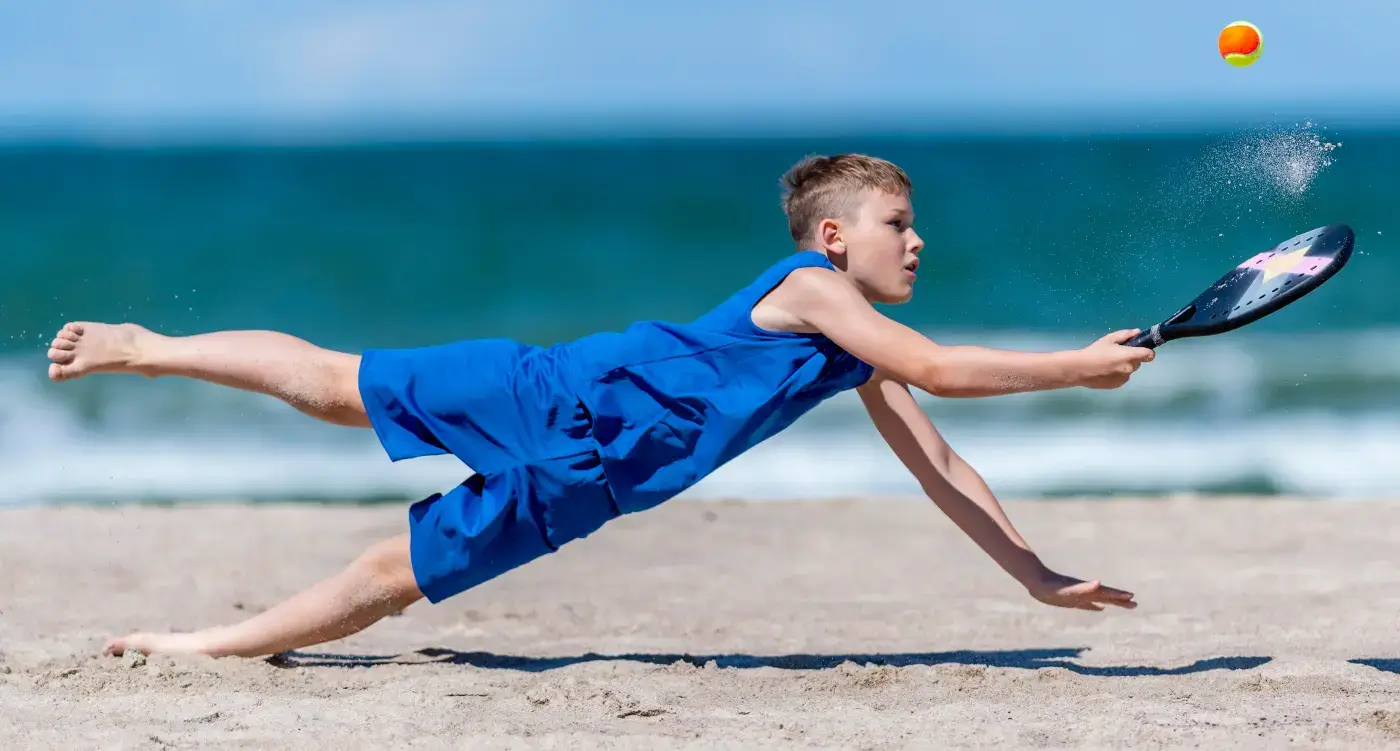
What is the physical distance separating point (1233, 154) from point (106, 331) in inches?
122

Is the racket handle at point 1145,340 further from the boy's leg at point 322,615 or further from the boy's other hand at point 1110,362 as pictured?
the boy's leg at point 322,615

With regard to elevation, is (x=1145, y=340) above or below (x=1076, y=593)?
above

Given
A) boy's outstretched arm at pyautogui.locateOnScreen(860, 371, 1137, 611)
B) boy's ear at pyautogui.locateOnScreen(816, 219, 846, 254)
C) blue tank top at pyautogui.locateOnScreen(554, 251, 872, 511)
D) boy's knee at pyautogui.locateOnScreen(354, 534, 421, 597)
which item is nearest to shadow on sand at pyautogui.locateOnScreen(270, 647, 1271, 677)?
boy's outstretched arm at pyautogui.locateOnScreen(860, 371, 1137, 611)

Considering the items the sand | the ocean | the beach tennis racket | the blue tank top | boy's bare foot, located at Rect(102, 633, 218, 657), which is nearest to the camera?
the beach tennis racket

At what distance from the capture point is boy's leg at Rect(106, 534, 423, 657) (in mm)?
3725

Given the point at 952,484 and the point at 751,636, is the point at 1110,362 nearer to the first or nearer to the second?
the point at 952,484

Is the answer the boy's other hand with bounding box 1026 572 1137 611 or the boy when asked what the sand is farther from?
the boy

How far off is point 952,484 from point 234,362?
6.42 ft

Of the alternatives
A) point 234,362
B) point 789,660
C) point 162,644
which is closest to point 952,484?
point 789,660

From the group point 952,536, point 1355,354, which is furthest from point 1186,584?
point 1355,354

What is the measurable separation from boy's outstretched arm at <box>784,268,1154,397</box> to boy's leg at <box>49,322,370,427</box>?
1170 millimetres

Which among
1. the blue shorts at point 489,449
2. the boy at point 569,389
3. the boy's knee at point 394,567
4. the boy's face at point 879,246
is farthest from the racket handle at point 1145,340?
the boy's knee at point 394,567

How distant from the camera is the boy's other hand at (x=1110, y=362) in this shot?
313 cm

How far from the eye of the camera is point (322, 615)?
3.80 meters
